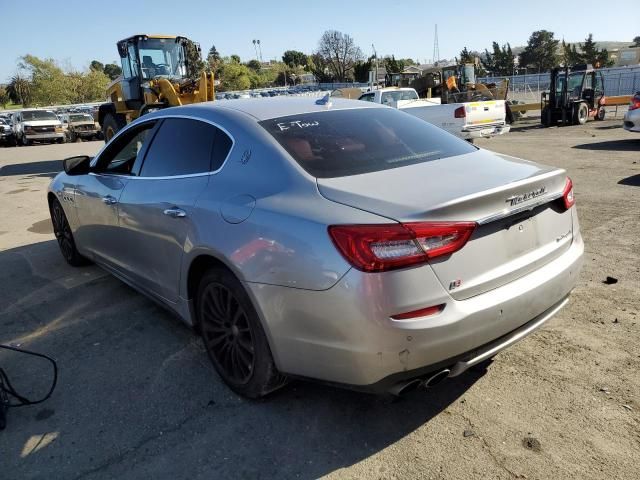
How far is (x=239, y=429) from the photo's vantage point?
277 centimetres

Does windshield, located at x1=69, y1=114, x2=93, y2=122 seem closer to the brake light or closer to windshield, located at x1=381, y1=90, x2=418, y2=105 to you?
windshield, located at x1=381, y1=90, x2=418, y2=105

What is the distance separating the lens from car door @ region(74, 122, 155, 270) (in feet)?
13.5

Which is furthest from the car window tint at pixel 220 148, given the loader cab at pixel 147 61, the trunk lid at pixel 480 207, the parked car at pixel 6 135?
the parked car at pixel 6 135

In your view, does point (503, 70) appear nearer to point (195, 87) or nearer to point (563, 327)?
point (195, 87)

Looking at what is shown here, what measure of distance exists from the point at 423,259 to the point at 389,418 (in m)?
1.05

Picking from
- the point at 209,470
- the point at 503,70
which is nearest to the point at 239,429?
the point at 209,470

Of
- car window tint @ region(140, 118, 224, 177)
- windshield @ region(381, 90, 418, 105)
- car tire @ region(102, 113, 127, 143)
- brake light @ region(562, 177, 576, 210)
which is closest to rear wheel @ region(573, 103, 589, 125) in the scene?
windshield @ region(381, 90, 418, 105)

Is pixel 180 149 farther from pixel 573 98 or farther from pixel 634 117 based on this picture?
pixel 573 98

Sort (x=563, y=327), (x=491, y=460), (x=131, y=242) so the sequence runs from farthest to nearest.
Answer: (x=131, y=242)
(x=563, y=327)
(x=491, y=460)

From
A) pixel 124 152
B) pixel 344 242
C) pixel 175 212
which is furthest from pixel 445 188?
pixel 124 152

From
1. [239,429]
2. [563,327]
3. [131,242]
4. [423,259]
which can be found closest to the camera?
[423,259]

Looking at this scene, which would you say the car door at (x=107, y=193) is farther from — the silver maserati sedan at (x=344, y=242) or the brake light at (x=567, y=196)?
the brake light at (x=567, y=196)

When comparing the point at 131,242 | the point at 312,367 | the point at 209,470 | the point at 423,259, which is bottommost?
the point at 209,470

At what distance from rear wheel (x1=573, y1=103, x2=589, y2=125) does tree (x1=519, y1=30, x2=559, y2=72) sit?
229ft
